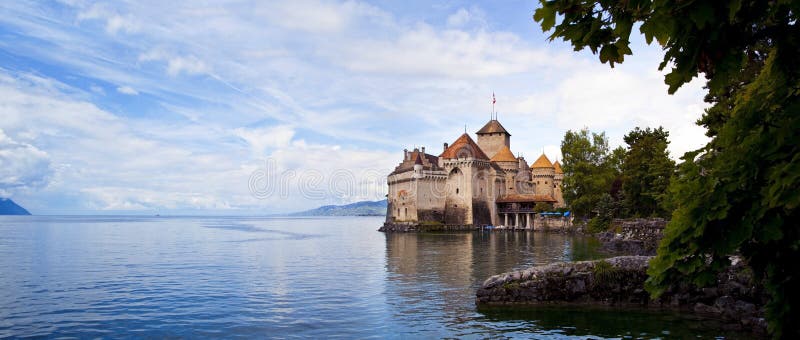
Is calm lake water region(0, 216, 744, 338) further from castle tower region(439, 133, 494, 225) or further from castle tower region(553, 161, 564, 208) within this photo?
castle tower region(553, 161, 564, 208)

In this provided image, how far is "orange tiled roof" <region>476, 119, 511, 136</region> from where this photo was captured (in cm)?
9794

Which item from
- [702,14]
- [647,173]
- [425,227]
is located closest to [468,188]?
[425,227]

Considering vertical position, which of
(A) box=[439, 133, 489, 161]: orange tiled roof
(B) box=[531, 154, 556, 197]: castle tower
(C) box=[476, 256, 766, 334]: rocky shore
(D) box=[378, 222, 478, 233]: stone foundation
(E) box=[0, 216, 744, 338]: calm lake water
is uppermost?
(A) box=[439, 133, 489, 161]: orange tiled roof

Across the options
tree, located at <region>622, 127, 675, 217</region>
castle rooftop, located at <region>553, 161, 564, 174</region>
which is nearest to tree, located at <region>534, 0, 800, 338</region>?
tree, located at <region>622, 127, 675, 217</region>

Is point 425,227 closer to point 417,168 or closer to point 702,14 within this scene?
point 417,168

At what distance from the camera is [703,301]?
17.2m

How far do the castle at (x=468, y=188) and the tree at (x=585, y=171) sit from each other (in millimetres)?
11326

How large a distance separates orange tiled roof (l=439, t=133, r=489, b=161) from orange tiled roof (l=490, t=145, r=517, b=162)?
18.5ft

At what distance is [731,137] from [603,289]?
43.1 ft

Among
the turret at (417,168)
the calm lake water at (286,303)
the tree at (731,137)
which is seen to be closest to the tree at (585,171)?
the turret at (417,168)

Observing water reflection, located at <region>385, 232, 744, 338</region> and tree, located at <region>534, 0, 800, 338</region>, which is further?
water reflection, located at <region>385, 232, 744, 338</region>

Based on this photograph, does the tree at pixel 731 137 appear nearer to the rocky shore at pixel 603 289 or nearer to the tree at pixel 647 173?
the rocky shore at pixel 603 289

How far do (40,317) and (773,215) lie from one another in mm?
21343

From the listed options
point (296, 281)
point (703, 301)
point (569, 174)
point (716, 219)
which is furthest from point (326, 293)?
point (569, 174)
